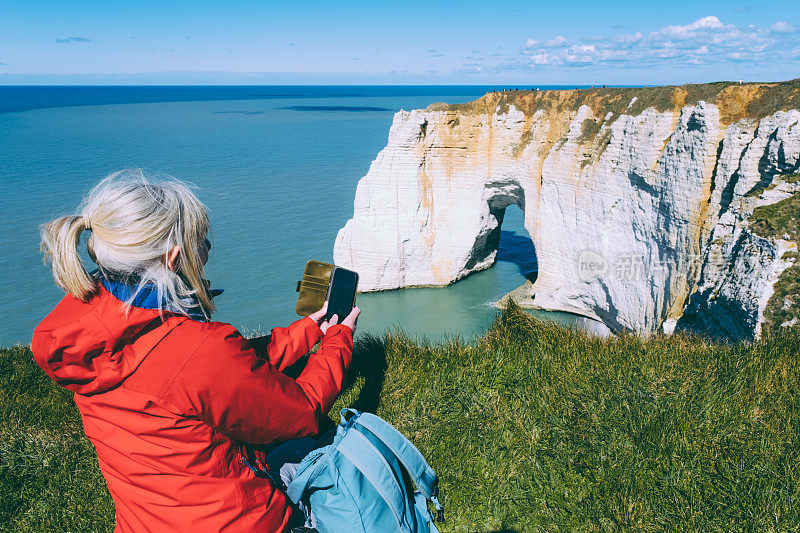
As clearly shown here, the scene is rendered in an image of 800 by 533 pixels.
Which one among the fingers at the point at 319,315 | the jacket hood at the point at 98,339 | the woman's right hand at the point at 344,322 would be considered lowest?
the woman's right hand at the point at 344,322

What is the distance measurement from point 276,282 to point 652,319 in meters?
14.0

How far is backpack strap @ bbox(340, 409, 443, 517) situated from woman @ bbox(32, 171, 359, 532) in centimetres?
104

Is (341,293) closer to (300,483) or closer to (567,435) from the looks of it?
(300,483)

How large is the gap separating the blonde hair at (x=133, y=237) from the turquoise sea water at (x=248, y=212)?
1.17 ft

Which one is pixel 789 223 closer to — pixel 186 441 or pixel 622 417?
pixel 622 417

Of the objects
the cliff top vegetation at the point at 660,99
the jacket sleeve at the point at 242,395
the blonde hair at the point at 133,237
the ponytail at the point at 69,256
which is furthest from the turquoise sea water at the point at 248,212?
the cliff top vegetation at the point at 660,99

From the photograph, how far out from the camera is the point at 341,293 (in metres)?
2.69

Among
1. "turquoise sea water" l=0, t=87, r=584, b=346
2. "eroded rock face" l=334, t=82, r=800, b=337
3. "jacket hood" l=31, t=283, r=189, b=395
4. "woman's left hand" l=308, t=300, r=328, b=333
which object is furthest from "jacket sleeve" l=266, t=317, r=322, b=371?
"eroded rock face" l=334, t=82, r=800, b=337

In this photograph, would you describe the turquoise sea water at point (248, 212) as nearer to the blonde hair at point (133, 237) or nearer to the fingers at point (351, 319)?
the blonde hair at point (133, 237)

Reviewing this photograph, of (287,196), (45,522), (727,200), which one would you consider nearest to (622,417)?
(45,522)

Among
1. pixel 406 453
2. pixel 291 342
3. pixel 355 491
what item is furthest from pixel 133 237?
pixel 406 453

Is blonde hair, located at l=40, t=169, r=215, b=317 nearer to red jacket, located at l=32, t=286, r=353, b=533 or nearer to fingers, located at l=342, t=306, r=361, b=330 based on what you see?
red jacket, located at l=32, t=286, r=353, b=533

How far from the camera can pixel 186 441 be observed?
1.84m

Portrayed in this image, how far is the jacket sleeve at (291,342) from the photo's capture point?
2.47 metres
